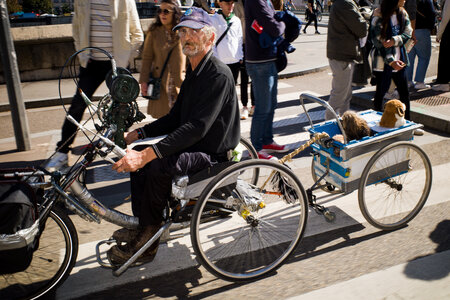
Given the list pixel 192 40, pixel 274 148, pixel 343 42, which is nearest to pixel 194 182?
pixel 192 40

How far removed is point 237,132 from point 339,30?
9.25ft

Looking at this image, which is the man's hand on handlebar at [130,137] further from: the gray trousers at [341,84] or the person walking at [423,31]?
the person walking at [423,31]

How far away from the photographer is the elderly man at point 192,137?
2.79m

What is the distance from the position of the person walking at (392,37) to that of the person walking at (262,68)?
1482 millimetres

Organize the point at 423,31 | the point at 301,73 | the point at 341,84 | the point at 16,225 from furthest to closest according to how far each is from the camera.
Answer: the point at 301,73 → the point at 423,31 → the point at 341,84 → the point at 16,225

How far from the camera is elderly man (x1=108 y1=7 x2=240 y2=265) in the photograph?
2795 millimetres

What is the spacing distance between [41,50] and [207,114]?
7631 millimetres

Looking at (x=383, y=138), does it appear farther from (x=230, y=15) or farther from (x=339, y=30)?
(x=230, y=15)

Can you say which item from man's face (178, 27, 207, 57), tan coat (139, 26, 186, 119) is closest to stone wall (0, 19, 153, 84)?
tan coat (139, 26, 186, 119)

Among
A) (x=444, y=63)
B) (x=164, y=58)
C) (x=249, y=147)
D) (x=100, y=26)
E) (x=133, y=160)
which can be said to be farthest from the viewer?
(x=444, y=63)

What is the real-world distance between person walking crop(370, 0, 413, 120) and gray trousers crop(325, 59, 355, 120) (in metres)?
0.45

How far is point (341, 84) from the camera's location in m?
5.53

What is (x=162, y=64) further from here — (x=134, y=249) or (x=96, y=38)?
(x=134, y=249)

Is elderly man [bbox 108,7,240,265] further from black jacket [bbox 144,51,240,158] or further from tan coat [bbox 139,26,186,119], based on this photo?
tan coat [bbox 139,26,186,119]
